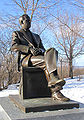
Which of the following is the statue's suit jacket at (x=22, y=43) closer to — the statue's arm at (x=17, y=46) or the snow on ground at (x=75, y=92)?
the statue's arm at (x=17, y=46)

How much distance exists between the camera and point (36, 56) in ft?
10.4

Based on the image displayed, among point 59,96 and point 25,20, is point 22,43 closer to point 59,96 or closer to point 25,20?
point 25,20

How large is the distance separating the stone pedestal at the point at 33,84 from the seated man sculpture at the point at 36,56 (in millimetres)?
145

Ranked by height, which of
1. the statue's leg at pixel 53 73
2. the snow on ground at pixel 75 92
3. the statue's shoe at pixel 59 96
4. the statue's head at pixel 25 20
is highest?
the statue's head at pixel 25 20

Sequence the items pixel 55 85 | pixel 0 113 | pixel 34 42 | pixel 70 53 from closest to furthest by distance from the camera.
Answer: pixel 55 85 → pixel 0 113 → pixel 34 42 → pixel 70 53

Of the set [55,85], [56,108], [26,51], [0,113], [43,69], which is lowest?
[0,113]

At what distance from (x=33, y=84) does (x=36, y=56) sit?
526 millimetres

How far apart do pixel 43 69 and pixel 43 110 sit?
2.77ft

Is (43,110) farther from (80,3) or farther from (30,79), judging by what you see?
(80,3)

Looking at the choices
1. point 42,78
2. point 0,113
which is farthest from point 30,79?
point 0,113

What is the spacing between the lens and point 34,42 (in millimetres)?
3660

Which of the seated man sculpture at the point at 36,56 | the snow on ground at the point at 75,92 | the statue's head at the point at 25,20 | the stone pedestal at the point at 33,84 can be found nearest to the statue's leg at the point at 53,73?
the seated man sculpture at the point at 36,56

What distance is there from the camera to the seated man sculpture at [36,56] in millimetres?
2775

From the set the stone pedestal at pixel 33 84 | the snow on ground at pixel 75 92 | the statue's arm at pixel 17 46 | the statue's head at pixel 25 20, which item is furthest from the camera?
the snow on ground at pixel 75 92
